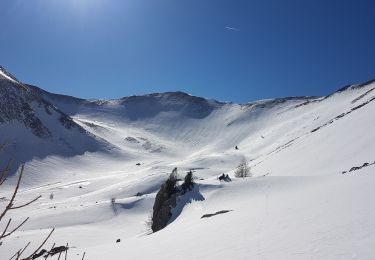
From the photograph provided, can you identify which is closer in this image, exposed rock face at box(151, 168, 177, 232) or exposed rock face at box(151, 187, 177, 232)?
exposed rock face at box(151, 187, 177, 232)

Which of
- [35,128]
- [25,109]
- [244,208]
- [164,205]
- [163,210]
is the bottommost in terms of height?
[244,208]

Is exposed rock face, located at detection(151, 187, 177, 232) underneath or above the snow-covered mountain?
underneath

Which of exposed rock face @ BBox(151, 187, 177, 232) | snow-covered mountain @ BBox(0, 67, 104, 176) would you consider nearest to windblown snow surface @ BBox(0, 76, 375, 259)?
exposed rock face @ BBox(151, 187, 177, 232)

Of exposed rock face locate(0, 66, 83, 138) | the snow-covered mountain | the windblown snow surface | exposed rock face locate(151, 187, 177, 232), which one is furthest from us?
exposed rock face locate(0, 66, 83, 138)

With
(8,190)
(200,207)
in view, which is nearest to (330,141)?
(200,207)

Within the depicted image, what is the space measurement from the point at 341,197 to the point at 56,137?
145750mm

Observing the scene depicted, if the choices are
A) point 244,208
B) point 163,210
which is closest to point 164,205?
point 163,210

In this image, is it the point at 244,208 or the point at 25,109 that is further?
the point at 25,109

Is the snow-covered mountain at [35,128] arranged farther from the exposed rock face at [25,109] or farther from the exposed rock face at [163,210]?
the exposed rock face at [163,210]

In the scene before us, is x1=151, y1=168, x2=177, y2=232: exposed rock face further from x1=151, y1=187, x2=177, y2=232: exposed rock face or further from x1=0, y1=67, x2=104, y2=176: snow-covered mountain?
x1=0, y1=67, x2=104, y2=176: snow-covered mountain

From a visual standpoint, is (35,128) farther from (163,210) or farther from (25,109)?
(163,210)

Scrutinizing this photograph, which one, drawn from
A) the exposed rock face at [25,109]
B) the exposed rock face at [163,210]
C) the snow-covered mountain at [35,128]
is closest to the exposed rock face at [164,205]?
the exposed rock face at [163,210]

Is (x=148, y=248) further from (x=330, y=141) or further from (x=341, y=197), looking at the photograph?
(x=330, y=141)

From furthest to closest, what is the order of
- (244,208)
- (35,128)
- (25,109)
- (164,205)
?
(25,109) → (35,128) → (164,205) → (244,208)
